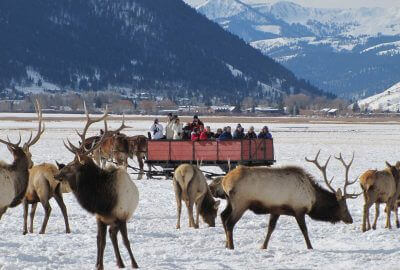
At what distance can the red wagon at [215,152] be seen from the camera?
84.9ft

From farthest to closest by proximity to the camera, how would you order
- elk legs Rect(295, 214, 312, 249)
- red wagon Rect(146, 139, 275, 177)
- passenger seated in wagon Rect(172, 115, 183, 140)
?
passenger seated in wagon Rect(172, 115, 183, 140), red wagon Rect(146, 139, 275, 177), elk legs Rect(295, 214, 312, 249)

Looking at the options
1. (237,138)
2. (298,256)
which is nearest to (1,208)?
(298,256)

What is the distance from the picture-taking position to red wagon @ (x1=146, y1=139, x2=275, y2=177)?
25867 millimetres

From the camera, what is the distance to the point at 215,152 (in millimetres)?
26156

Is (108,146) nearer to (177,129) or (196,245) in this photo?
(177,129)

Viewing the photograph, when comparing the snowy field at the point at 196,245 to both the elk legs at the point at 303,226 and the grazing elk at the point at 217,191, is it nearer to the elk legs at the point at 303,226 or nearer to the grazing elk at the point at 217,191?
the elk legs at the point at 303,226

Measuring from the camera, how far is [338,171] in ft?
95.2

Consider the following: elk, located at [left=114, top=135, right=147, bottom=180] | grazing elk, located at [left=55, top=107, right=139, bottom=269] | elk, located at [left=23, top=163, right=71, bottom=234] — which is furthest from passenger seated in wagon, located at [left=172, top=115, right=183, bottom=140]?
grazing elk, located at [left=55, top=107, right=139, bottom=269]

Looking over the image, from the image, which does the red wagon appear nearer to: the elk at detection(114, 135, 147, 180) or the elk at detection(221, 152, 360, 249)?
the elk at detection(114, 135, 147, 180)

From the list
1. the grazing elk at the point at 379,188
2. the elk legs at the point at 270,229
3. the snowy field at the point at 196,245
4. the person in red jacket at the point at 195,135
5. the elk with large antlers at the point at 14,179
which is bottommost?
the snowy field at the point at 196,245

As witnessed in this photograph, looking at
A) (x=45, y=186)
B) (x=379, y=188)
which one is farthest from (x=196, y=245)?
(x=379, y=188)

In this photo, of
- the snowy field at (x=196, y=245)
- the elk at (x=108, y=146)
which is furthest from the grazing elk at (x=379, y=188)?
the elk at (x=108, y=146)

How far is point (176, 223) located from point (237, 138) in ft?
33.2

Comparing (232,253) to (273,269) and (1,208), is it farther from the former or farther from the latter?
(1,208)
